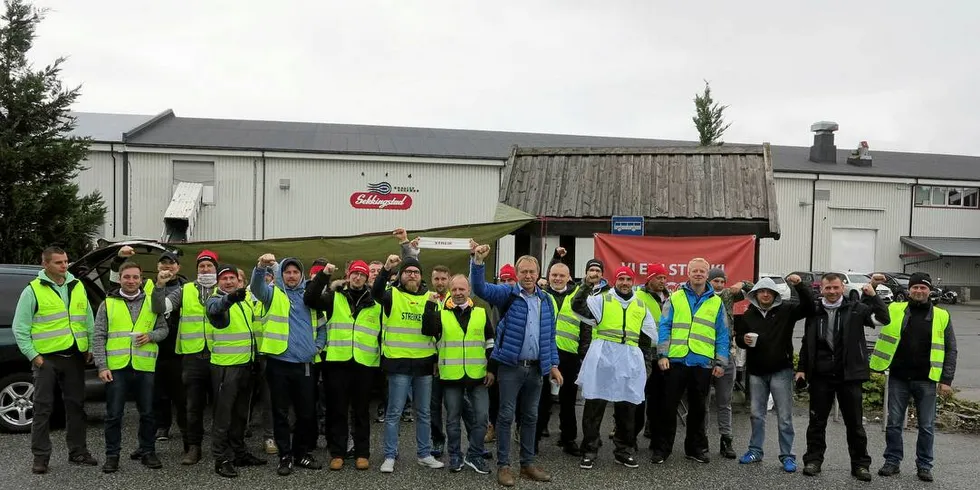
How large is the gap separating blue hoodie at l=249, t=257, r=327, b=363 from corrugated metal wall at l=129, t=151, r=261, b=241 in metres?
21.3

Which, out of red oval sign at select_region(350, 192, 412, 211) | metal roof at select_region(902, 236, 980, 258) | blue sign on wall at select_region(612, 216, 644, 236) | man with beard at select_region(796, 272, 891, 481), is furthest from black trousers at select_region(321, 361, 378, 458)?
metal roof at select_region(902, 236, 980, 258)

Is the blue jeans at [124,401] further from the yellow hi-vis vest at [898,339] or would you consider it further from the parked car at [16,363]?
the yellow hi-vis vest at [898,339]

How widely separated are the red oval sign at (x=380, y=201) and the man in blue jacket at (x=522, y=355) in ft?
71.5

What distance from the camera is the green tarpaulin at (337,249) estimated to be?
8.80 metres

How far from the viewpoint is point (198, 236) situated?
26.4 m

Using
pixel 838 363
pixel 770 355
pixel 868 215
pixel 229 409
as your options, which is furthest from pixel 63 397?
pixel 868 215

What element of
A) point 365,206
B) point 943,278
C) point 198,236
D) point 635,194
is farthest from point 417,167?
point 943,278

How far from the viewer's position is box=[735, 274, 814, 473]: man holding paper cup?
255 inches

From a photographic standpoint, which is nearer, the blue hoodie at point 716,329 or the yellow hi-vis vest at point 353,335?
the yellow hi-vis vest at point 353,335

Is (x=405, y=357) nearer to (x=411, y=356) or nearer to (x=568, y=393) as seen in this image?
(x=411, y=356)

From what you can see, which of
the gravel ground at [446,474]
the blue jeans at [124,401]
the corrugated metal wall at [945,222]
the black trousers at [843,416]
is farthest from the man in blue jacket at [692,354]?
the corrugated metal wall at [945,222]

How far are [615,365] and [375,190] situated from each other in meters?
22.1

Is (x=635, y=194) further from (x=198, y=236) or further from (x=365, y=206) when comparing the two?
(x=198, y=236)

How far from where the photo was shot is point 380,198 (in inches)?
1081
